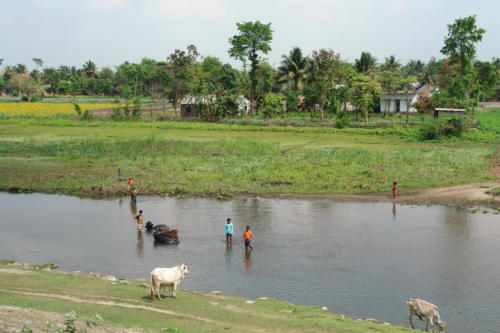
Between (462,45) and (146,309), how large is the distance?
2930 inches

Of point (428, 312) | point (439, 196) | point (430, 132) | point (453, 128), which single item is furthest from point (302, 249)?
point (453, 128)

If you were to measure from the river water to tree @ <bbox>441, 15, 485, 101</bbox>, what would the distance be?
5187 centimetres

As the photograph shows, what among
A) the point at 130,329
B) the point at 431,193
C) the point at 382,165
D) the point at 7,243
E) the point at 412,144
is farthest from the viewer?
the point at 412,144

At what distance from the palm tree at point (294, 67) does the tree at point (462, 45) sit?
26.4 metres

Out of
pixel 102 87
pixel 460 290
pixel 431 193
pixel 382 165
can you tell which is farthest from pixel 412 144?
pixel 102 87

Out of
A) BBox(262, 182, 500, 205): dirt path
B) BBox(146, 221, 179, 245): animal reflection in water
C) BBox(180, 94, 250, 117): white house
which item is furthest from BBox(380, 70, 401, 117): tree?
BBox(146, 221, 179, 245): animal reflection in water

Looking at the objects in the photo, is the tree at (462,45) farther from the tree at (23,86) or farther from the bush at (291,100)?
the tree at (23,86)

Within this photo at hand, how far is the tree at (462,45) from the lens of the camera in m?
74.1

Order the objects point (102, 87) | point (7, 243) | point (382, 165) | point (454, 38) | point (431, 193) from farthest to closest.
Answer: point (102, 87), point (454, 38), point (382, 165), point (431, 193), point (7, 243)

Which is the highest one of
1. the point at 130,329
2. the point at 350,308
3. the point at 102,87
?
the point at 102,87

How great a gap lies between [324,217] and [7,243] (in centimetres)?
1774

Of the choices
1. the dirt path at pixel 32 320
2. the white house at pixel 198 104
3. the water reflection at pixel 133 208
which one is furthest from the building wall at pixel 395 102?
the dirt path at pixel 32 320

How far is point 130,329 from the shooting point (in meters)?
12.0

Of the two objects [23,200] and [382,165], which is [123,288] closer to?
[23,200]
